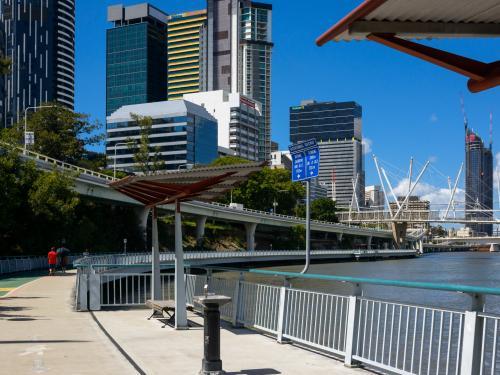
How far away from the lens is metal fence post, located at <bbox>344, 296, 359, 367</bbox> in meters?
9.38

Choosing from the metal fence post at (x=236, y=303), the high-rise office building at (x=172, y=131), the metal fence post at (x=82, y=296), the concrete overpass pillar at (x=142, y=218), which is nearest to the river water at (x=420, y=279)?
the metal fence post at (x=236, y=303)

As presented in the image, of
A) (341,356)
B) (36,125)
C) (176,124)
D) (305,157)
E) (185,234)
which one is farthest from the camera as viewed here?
(176,124)

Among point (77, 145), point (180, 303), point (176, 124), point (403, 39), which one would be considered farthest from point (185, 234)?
point (403, 39)

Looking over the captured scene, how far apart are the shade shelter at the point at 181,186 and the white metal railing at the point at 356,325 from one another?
3.86ft

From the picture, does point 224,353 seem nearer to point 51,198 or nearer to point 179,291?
point 179,291

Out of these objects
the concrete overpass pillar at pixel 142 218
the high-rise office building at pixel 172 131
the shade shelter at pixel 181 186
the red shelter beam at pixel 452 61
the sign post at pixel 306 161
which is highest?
the high-rise office building at pixel 172 131

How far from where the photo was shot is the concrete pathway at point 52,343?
9.70 m

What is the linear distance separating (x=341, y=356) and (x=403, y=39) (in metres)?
6.72

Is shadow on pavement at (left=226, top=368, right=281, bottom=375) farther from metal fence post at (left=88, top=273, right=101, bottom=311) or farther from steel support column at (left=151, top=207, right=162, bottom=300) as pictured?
metal fence post at (left=88, top=273, right=101, bottom=311)

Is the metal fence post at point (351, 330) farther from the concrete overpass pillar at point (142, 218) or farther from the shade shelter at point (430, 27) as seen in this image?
the concrete overpass pillar at point (142, 218)

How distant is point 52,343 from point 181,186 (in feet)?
12.6

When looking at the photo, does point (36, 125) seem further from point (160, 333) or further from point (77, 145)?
point (160, 333)

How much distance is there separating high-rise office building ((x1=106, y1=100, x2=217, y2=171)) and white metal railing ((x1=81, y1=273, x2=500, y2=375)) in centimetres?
15686

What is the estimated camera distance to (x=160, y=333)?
43.0ft
